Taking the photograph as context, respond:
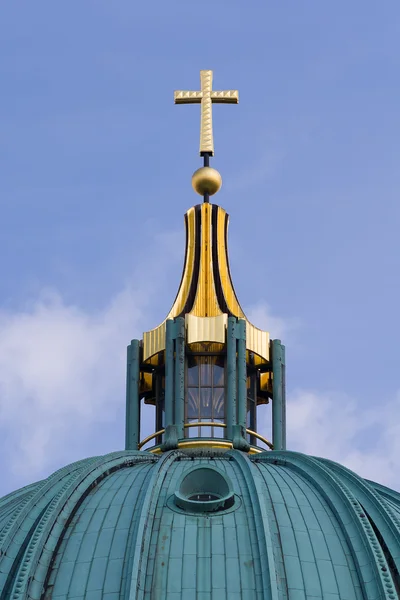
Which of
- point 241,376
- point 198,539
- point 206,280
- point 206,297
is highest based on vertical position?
point 206,280

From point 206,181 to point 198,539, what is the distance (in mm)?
20569

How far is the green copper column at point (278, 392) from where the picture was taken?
67.8m

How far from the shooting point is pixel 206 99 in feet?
238

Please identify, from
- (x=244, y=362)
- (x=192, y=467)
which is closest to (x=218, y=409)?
(x=244, y=362)

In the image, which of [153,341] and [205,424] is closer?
[205,424]

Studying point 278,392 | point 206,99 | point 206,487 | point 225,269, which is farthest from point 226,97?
point 206,487

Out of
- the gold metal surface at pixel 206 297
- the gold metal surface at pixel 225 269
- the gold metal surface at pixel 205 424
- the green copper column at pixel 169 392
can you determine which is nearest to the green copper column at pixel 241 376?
the gold metal surface at pixel 206 297

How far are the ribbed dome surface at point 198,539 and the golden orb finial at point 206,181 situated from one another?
1509 centimetres

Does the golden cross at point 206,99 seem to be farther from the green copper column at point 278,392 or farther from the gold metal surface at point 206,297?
the green copper column at point 278,392

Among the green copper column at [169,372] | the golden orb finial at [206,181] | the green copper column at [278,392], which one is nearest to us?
the green copper column at [169,372]

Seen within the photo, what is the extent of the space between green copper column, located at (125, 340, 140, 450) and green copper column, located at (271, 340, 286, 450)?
473 centimetres

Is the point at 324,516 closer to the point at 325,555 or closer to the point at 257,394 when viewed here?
the point at 325,555

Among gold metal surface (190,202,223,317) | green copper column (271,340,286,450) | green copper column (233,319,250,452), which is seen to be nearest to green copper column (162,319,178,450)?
gold metal surface (190,202,223,317)

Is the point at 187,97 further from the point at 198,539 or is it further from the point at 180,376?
the point at 198,539
